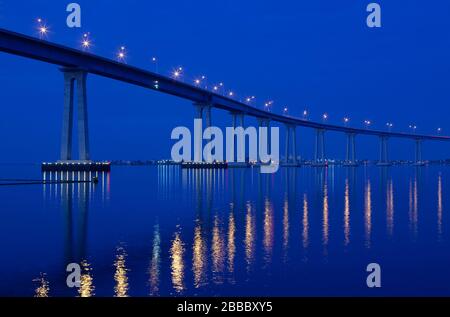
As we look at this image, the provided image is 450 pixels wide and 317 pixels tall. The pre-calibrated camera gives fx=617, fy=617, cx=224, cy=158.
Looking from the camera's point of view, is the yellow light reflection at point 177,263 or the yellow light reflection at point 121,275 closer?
the yellow light reflection at point 121,275

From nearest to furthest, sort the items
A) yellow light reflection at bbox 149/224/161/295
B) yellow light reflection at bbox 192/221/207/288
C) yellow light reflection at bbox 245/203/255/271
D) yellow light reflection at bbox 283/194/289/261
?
yellow light reflection at bbox 149/224/161/295, yellow light reflection at bbox 192/221/207/288, yellow light reflection at bbox 245/203/255/271, yellow light reflection at bbox 283/194/289/261

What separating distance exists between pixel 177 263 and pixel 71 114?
71.2 meters

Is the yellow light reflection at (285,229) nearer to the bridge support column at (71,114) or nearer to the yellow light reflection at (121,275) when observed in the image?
the yellow light reflection at (121,275)

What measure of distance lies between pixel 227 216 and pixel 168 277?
49.1ft

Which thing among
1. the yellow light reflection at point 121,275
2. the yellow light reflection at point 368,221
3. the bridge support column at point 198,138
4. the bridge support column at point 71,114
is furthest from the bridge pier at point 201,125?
the yellow light reflection at point 121,275

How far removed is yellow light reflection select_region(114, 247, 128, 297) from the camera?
539 inches

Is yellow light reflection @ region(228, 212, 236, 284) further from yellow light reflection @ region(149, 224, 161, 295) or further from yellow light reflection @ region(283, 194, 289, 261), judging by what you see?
yellow light reflection @ region(149, 224, 161, 295)

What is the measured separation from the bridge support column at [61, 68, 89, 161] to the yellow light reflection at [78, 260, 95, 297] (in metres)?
69.5

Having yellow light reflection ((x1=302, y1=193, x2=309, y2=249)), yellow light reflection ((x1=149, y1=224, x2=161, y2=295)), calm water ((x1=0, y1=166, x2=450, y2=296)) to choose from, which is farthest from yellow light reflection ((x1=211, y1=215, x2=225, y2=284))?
yellow light reflection ((x1=302, y1=193, x2=309, y2=249))

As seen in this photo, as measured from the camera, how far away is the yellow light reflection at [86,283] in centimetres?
1357

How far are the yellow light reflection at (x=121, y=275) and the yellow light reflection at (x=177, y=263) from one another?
1149 mm

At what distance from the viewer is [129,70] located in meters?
92.1
